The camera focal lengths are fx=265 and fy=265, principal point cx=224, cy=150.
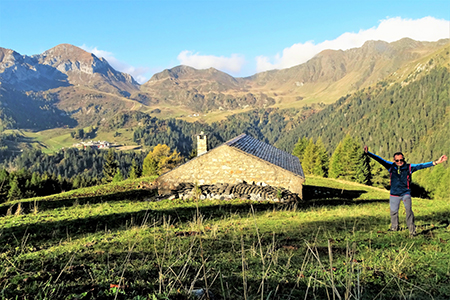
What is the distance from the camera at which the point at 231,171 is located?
21.3 metres

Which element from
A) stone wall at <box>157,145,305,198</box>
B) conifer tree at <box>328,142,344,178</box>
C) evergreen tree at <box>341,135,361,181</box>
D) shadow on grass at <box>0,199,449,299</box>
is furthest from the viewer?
conifer tree at <box>328,142,344,178</box>

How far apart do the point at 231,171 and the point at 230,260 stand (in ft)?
48.6

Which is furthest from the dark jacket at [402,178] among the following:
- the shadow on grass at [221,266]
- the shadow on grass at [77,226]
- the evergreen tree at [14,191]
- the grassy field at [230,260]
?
the evergreen tree at [14,191]

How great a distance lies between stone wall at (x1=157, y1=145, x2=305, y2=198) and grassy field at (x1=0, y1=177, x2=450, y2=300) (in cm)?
705

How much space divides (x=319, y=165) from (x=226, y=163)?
2183 inches

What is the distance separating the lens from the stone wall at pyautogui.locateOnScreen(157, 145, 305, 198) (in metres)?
20.8

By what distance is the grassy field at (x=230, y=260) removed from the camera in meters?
4.56

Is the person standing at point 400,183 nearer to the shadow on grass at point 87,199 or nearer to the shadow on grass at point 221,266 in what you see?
the shadow on grass at point 221,266

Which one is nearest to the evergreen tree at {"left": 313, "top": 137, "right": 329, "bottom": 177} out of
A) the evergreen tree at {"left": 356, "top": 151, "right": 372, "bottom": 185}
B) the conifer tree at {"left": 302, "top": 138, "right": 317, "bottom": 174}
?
the conifer tree at {"left": 302, "top": 138, "right": 317, "bottom": 174}

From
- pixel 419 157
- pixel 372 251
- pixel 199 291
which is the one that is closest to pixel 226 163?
pixel 372 251

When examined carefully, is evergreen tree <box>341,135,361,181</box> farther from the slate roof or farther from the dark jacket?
the dark jacket

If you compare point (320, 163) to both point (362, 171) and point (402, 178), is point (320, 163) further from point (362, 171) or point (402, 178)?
point (402, 178)

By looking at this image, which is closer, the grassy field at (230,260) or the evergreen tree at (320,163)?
the grassy field at (230,260)

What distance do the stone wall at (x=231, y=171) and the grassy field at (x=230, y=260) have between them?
7050 mm
